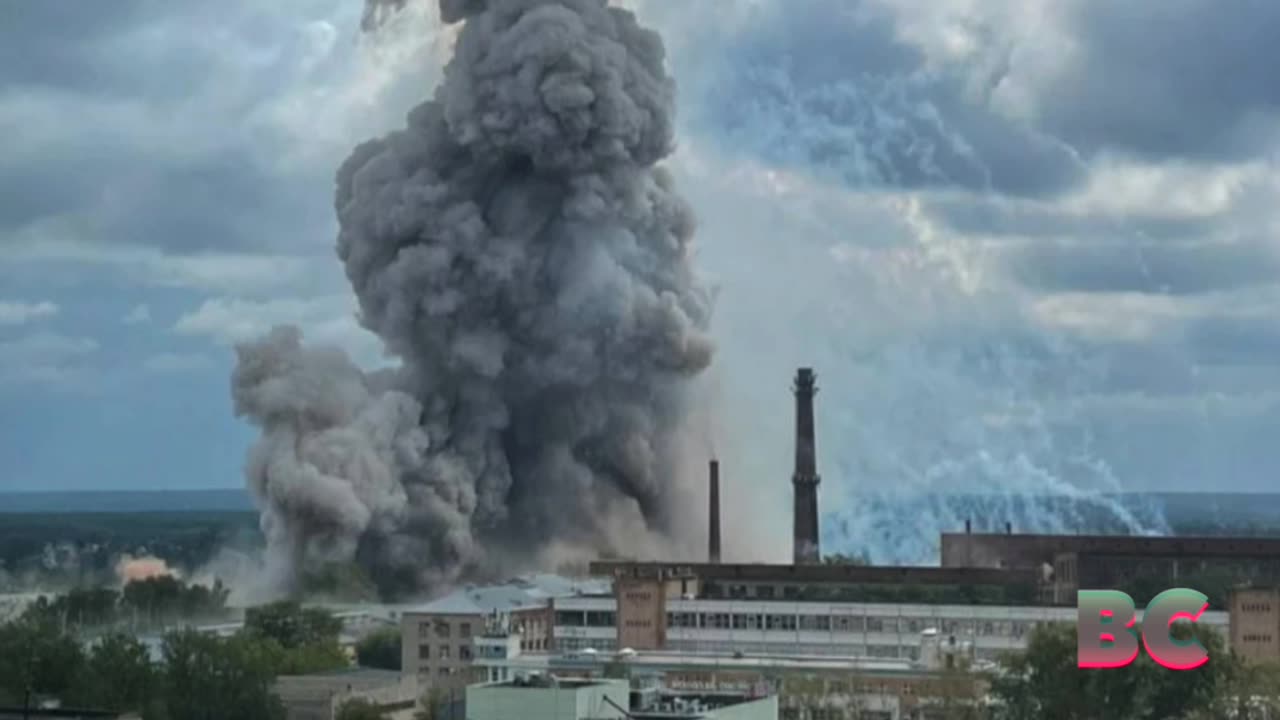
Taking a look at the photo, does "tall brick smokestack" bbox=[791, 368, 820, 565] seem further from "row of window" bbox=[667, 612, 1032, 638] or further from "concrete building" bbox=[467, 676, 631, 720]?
"concrete building" bbox=[467, 676, 631, 720]

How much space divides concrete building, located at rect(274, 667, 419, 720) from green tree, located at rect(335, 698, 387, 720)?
0.99 ft

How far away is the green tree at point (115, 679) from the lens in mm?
75875

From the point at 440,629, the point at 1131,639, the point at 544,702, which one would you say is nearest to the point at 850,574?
the point at 440,629

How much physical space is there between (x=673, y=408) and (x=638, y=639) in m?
41.2

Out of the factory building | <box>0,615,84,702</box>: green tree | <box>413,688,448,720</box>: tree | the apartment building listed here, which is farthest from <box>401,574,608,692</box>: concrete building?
the factory building

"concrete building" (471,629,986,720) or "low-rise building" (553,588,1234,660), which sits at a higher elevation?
"low-rise building" (553,588,1234,660)

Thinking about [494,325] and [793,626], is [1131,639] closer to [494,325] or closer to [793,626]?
[793,626]

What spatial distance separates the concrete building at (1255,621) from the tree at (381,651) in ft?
93.4

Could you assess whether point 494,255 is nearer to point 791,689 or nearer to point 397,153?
point 397,153

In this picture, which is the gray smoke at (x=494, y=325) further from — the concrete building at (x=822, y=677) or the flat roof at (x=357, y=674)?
the concrete building at (x=822, y=677)

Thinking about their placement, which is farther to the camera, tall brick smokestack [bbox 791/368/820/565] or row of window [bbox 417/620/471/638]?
tall brick smokestack [bbox 791/368/820/565]

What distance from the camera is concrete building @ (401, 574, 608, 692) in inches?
3829

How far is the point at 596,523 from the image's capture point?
436ft

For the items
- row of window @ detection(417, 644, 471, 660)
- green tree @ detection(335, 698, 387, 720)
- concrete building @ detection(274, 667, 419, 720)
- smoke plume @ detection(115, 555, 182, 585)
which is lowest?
green tree @ detection(335, 698, 387, 720)
